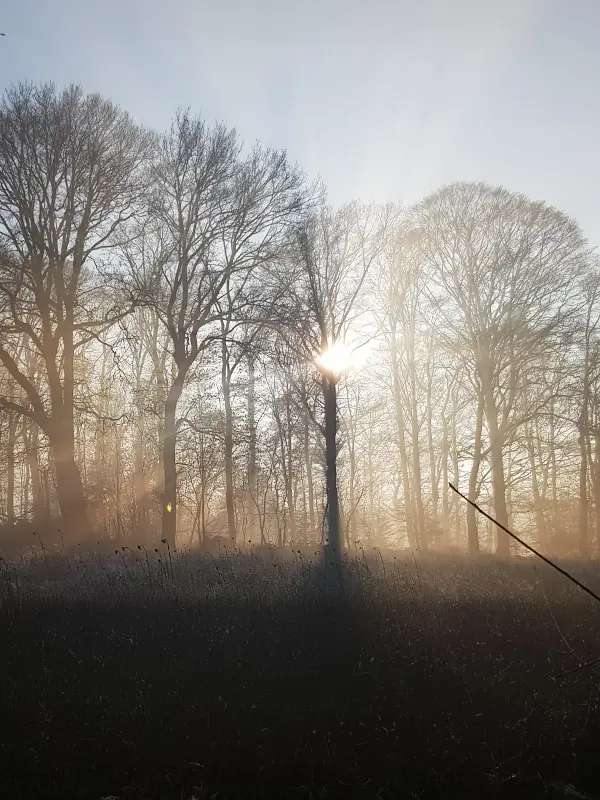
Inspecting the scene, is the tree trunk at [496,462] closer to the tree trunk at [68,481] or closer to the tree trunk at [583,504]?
the tree trunk at [583,504]

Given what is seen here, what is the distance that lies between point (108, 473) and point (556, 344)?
19.9m

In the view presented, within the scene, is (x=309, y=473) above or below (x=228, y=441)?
below

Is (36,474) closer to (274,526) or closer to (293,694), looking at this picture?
(274,526)

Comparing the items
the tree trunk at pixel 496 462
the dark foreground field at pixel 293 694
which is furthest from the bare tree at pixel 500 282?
the dark foreground field at pixel 293 694

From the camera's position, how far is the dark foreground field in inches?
214

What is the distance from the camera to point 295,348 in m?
17.7

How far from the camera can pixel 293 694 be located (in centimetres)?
674

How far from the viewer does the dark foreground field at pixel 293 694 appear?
543cm

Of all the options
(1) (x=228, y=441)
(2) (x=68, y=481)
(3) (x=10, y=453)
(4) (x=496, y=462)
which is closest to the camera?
(2) (x=68, y=481)

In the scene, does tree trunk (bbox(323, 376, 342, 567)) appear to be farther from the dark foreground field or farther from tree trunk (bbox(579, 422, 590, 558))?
tree trunk (bbox(579, 422, 590, 558))

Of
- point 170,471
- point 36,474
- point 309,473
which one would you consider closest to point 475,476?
point 170,471

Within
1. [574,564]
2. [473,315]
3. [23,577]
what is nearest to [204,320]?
[473,315]

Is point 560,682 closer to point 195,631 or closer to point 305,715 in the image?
point 305,715

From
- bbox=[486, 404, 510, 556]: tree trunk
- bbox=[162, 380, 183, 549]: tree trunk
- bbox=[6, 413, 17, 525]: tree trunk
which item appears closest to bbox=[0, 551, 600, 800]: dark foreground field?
bbox=[162, 380, 183, 549]: tree trunk
